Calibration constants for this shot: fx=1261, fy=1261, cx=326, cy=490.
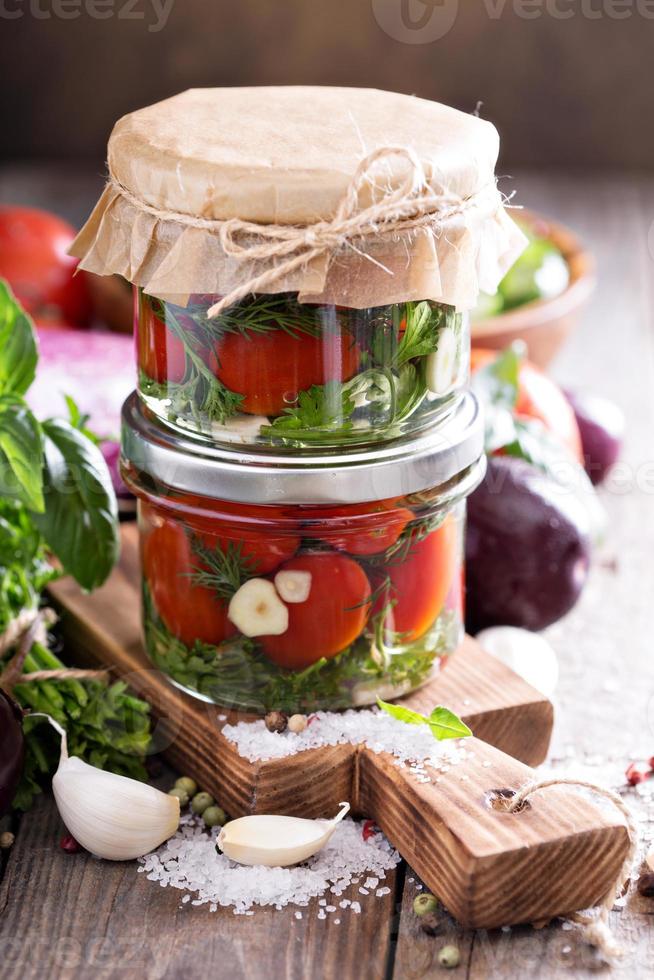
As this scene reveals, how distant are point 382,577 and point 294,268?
0.25m

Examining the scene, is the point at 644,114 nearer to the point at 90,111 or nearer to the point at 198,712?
the point at 90,111

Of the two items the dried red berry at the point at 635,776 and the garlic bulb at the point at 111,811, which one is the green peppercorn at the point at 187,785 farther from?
the dried red berry at the point at 635,776

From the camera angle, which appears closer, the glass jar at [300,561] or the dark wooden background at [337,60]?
the glass jar at [300,561]

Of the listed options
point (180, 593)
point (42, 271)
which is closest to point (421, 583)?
point (180, 593)

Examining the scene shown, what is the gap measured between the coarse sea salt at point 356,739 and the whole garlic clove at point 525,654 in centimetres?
17

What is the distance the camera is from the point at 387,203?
81 cm

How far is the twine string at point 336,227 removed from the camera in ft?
2.64

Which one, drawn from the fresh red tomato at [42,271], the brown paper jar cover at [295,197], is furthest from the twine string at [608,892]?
the fresh red tomato at [42,271]

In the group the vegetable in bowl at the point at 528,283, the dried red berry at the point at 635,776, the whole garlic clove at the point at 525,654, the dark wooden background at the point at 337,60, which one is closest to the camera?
the dried red berry at the point at 635,776

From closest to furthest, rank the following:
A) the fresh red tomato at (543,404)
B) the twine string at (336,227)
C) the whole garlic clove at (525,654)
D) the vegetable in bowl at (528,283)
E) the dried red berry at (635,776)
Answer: the twine string at (336,227) → the dried red berry at (635,776) → the whole garlic clove at (525,654) → the fresh red tomato at (543,404) → the vegetable in bowl at (528,283)

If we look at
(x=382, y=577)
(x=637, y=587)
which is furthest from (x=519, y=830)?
(x=637, y=587)

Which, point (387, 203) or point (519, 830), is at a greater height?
point (387, 203)

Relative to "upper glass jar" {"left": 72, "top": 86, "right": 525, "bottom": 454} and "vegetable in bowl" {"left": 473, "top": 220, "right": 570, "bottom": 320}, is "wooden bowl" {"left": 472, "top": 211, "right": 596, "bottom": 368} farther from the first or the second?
"upper glass jar" {"left": 72, "top": 86, "right": 525, "bottom": 454}

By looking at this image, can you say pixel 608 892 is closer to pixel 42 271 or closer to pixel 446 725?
pixel 446 725
